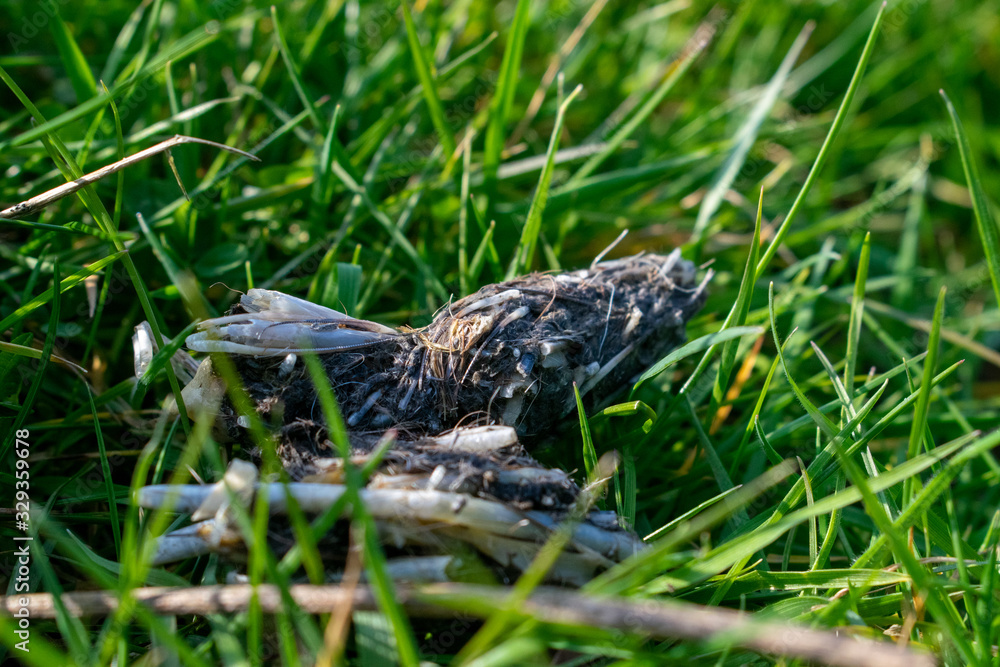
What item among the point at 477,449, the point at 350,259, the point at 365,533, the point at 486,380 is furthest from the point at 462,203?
the point at 365,533

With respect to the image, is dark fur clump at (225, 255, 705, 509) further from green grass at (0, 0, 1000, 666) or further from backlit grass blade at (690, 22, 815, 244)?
backlit grass blade at (690, 22, 815, 244)

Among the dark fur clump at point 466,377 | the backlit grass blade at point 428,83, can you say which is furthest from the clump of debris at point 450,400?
the backlit grass blade at point 428,83

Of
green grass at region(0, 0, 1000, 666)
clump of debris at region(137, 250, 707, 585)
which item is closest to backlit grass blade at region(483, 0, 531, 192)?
green grass at region(0, 0, 1000, 666)

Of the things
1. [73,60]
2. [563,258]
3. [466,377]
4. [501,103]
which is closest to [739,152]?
[563,258]

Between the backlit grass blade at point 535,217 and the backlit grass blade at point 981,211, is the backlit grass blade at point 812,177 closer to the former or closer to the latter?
the backlit grass blade at point 981,211

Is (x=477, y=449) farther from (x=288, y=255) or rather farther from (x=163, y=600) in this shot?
(x=288, y=255)
